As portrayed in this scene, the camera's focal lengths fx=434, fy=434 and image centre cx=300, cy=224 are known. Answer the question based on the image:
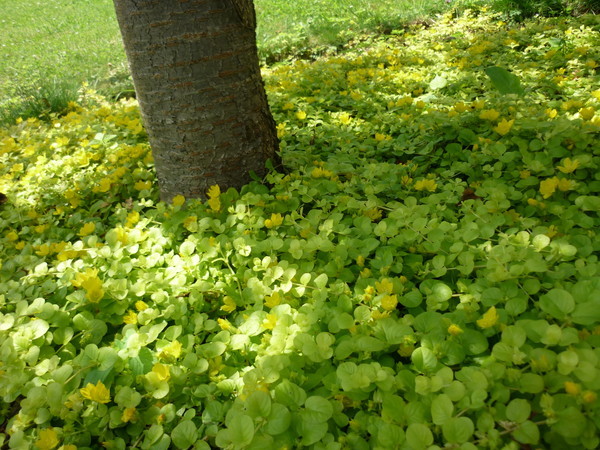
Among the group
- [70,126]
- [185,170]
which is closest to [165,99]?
[185,170]

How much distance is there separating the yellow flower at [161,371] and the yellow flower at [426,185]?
58.6 inches

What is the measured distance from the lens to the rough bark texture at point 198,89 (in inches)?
80.6

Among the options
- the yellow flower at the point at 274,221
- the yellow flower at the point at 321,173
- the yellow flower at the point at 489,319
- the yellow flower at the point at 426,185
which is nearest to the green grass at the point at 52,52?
the yellow flower at the point at 321,173

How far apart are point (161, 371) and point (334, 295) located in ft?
2.17

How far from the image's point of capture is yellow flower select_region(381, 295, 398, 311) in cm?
146

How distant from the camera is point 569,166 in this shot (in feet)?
6.49

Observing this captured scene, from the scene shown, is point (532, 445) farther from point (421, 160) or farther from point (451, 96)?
point (451, 96)

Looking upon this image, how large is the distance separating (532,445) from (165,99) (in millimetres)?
2042

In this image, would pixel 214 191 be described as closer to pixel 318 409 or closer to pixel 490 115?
pixel 318 409

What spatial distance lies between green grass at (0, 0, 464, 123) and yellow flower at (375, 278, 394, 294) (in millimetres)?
4788

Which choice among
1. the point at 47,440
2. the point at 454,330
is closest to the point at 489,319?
the point at 454,330

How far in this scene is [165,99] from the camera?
2.18m

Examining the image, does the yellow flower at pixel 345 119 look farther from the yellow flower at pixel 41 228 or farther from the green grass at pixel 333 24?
the green grass at pixel 333 24

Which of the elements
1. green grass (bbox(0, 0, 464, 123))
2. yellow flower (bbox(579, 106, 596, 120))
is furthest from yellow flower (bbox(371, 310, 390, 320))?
green grass (bbox(0, 0, 464, 123))
